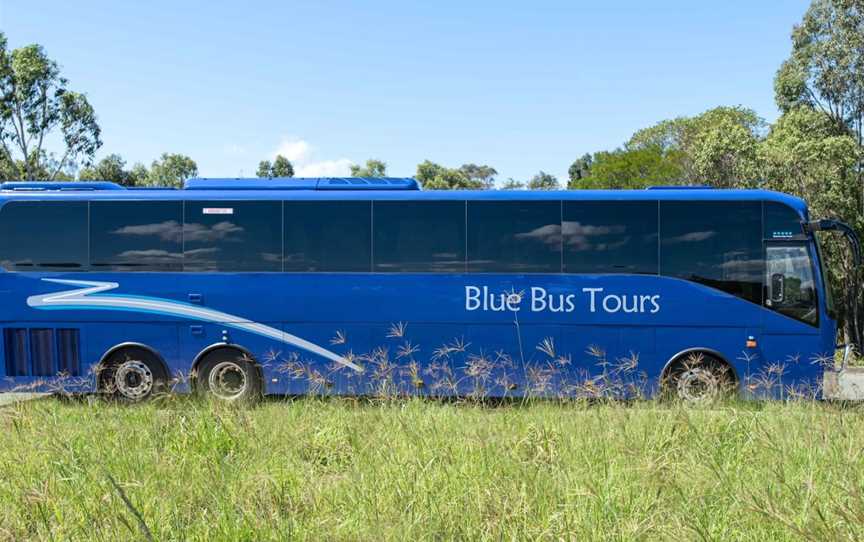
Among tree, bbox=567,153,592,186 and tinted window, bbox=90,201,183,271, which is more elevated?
tree, bbox=567,153,592,186

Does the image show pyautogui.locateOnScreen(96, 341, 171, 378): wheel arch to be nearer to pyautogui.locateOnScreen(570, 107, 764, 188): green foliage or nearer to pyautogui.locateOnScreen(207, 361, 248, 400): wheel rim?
pyautogui.locateOnScreen(207, 361, 248, 400): wheel rim

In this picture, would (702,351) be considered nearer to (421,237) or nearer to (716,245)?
(716,245)

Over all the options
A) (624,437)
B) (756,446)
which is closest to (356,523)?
(624,437)

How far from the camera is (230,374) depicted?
9156 millimetres

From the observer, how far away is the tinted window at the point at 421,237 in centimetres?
886

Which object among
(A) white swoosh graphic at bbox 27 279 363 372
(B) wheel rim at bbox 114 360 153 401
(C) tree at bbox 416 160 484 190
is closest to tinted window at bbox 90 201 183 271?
(A) white swoosh graphic at bbox 27 279 363 372

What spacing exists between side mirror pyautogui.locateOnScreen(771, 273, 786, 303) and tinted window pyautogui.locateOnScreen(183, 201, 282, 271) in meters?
6.59

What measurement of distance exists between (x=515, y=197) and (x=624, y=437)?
4959mm

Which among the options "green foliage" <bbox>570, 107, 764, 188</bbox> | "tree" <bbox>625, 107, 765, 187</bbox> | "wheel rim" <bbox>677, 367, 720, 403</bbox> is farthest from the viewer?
"green foliage" <bbox>570, 107, 764, 188</bbox>

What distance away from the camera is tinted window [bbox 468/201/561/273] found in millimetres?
8766

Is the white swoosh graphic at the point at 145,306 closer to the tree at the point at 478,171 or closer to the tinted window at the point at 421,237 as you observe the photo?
the tinted window at the point at 421,237

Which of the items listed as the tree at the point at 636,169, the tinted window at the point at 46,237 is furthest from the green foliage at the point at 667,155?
the tinted window at the point at 46,237

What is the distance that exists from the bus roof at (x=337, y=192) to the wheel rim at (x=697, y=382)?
91.5 inches

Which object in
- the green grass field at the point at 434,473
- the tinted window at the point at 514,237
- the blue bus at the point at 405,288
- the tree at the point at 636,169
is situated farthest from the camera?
the tree at the point at 636,169
